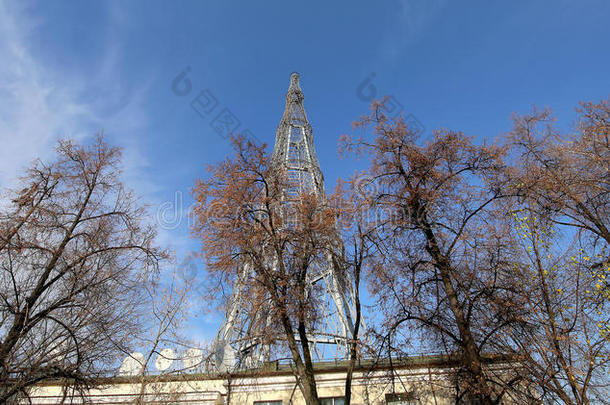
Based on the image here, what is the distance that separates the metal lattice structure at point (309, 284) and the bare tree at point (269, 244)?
25 centimetres

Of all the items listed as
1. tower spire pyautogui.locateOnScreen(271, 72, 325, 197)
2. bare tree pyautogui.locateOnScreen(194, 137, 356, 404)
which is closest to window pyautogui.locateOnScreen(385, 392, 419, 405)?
bare tree pyautogui.locateOnScreen(194, 137, 356, 404)

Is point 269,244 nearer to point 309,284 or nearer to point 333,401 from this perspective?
point 309,284

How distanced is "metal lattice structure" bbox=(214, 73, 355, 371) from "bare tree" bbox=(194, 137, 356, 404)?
248mm

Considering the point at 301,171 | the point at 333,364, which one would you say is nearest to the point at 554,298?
the point at 333,364

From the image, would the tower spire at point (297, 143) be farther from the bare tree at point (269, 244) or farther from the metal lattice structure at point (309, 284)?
the bare tree at point (269, 244)

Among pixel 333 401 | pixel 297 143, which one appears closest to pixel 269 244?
pixel 333 401

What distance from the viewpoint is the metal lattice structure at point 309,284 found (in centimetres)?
1098

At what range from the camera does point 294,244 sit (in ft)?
35.1

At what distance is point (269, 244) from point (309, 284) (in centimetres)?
169

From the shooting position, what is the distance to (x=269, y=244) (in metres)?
10.8

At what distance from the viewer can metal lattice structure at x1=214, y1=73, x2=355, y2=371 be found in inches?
432

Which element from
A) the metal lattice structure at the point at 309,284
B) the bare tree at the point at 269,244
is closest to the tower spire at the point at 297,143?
the metal lattice structure at the point at 309,284

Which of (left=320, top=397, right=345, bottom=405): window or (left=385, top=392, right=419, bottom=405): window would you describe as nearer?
(left=385, top=392, right=419, bottom=405): window

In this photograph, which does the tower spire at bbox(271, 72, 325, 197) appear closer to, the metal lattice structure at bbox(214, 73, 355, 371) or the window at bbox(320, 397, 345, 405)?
the metal lattice structure at bbox(214, 73, 355, 371)
